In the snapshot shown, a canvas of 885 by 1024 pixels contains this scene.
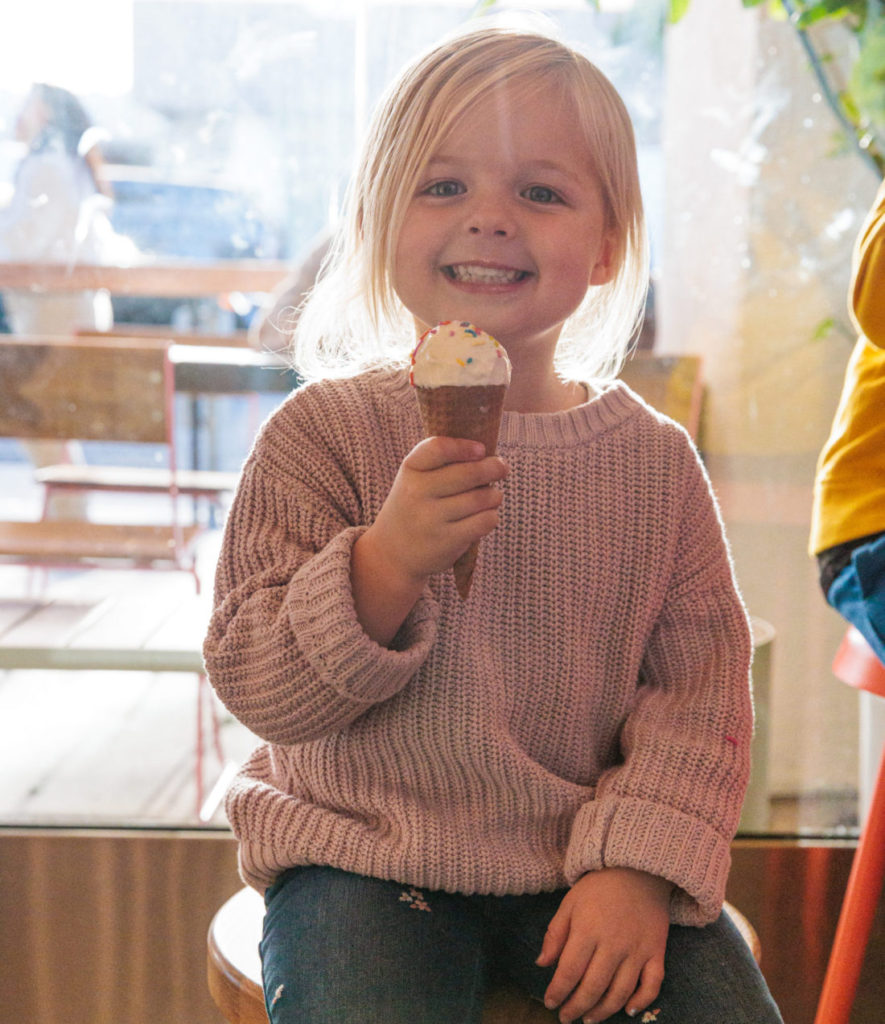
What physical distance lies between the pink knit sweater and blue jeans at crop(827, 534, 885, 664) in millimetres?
172

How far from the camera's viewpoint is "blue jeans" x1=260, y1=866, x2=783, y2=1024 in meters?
0.68

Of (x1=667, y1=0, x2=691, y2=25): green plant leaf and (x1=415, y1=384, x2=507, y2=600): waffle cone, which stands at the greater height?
(x1=667, y1=0, x2=691, y2=25): green plant leaf

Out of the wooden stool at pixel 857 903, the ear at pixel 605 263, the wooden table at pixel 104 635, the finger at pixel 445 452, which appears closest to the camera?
the finger at pixel 445 452

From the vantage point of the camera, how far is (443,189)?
0.81 m

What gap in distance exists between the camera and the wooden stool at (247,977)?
0.75 metres

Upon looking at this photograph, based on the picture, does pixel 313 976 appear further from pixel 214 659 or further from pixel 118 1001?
pixel 118 1001

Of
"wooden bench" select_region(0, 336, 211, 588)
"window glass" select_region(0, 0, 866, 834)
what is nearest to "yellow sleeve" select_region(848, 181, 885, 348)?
"window glass" select_region(0, 0, 866, 834)

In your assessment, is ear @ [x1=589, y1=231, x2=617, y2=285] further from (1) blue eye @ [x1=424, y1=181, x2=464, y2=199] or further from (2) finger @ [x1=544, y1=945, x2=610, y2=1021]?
(2) finger @ [x1=544, y1=945, x2=610, y2=1021]

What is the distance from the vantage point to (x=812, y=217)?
151 centimetres

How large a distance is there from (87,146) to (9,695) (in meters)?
0.82

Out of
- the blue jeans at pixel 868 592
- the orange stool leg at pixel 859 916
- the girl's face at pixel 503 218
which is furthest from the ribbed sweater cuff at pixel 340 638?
the orange stool leg at pixel 859 916

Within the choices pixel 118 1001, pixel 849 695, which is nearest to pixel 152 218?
pixel 118 1001

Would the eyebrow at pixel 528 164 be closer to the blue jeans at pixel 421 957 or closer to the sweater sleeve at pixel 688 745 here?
the sweater sleeve at pixel 688 745

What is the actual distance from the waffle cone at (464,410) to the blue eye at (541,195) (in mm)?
200
